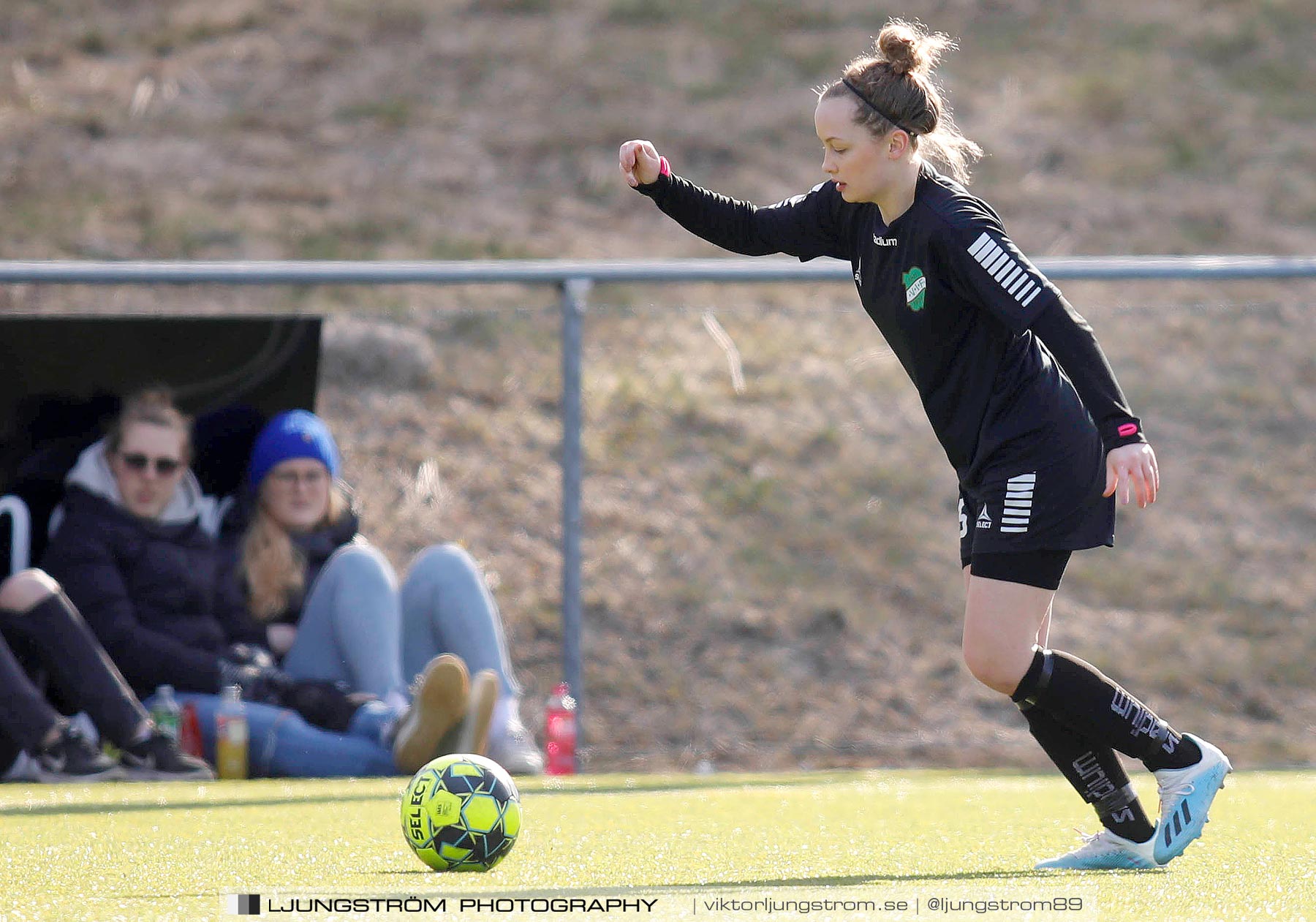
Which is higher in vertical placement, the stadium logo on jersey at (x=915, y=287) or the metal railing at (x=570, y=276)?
the metal railing at (x=570, y=276)

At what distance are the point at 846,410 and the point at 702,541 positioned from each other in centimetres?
175

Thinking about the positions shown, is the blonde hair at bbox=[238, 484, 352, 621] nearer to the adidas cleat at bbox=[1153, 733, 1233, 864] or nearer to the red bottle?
the red bottle

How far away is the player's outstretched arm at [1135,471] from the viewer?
3611mm

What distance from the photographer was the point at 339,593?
6.77 meters

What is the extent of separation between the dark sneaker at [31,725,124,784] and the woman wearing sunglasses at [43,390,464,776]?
38 cm

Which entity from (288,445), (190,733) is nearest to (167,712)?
(190,733)

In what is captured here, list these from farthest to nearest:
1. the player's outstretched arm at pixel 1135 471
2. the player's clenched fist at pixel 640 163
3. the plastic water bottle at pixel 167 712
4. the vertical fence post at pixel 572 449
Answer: the vertical fence post at pixel 572 449, the plastic water bottle at pixel 167 712, the player's clenched fist at pixel 640 163, the player's outstretched arm at pixel 1135 471

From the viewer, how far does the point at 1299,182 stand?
1585 cm

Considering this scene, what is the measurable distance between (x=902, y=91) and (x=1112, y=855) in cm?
179

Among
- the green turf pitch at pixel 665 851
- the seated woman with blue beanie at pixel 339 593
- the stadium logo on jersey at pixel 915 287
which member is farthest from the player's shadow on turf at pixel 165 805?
the stadium logo on jersey at pixel 915 287

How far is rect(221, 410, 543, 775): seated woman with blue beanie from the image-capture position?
6.74 m

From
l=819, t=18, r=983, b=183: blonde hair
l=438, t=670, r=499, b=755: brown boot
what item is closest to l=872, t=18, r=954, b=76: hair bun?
l=819, t=18, r=983, b=183: blonde hair

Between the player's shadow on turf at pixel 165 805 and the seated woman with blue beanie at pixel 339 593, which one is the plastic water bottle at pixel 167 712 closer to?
the seated woman with blue beanie at pixel 339 593

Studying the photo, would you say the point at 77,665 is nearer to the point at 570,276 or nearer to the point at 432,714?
the point at 432,714
